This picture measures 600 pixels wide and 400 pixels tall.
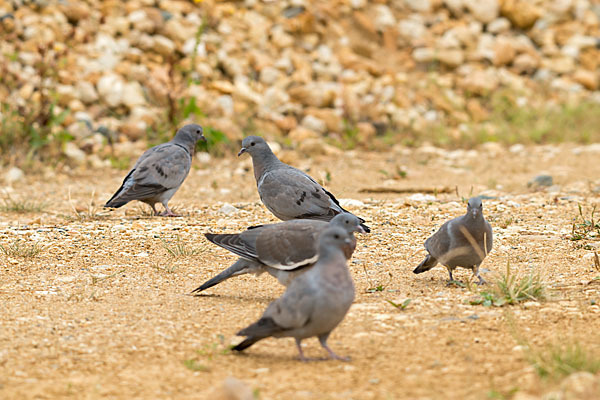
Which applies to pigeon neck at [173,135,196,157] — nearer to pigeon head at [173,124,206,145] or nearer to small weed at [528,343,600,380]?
pigeon head at [173,124,206,145]

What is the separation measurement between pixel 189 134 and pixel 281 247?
3.83 meters

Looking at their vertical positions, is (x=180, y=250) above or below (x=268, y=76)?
below

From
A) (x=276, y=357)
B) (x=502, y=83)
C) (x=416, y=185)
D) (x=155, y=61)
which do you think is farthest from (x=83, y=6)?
(x=276, y=357)

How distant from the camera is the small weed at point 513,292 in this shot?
434 centimetres

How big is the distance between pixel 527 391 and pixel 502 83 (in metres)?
10.9

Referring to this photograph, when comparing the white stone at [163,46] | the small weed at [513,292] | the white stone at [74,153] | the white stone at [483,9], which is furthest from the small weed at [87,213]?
the white stone at [483,9]

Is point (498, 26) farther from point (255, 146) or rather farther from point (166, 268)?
point (166, 268)

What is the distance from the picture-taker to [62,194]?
28.0ft

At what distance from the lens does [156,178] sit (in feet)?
23.7

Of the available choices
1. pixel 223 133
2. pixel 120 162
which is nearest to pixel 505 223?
pixel 223 133

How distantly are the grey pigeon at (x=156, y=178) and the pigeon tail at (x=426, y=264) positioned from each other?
115 inches

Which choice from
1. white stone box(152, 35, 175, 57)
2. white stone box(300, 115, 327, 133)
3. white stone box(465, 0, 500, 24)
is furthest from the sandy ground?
white stone box(465, 0, 500, 24)

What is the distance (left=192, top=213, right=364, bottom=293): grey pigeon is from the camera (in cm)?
447

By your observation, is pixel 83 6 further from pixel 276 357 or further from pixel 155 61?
pixel 276 357
